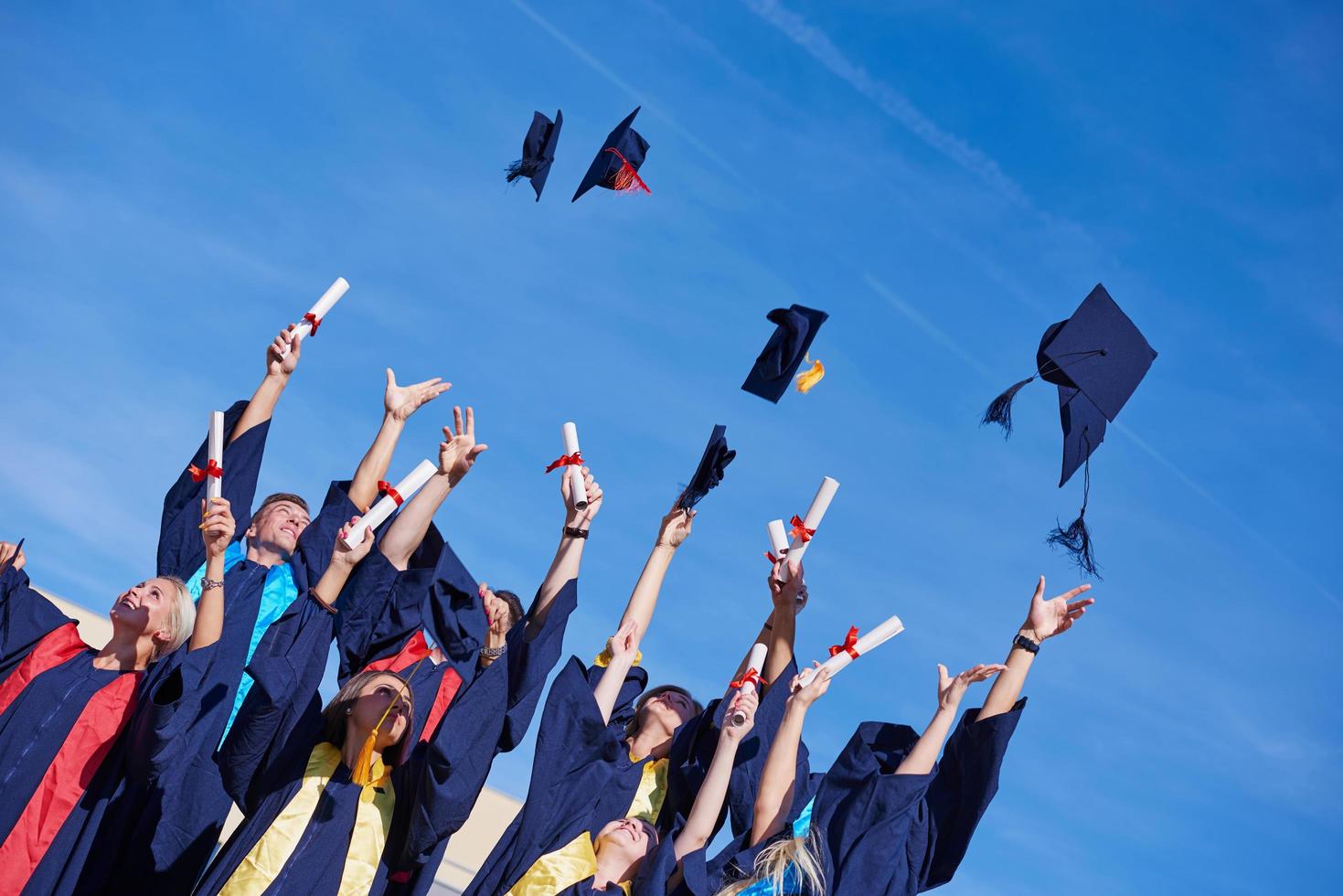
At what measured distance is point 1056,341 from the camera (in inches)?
267

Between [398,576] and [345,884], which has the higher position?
[398,576]

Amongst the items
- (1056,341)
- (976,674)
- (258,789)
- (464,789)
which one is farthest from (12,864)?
(1056,341)

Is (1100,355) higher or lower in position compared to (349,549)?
higher

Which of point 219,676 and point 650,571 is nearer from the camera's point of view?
point 219,676

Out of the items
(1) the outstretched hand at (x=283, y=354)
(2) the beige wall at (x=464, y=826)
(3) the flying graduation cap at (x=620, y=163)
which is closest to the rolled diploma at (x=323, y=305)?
(1) the outstretched hand at (x=283, y=354)

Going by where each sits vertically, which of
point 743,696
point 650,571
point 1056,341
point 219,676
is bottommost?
point 219,676

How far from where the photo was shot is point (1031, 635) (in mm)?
5586

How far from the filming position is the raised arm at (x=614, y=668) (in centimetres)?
545

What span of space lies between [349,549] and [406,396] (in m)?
1.19

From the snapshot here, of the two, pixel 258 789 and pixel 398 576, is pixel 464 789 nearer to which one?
pixel 258 789

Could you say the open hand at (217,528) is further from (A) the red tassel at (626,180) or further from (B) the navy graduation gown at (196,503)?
(A) the red tassel at (626,180)

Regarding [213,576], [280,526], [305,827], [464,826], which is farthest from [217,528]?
[464,826]

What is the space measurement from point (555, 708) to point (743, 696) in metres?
0.70

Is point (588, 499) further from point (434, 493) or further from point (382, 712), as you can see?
point (382, 712)
